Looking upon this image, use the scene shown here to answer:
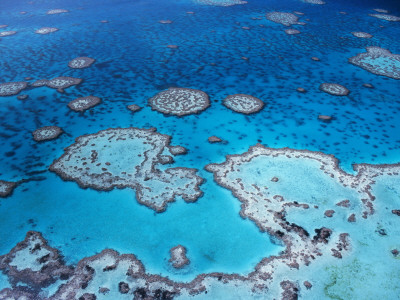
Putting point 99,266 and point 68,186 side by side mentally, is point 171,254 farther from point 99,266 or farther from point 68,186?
point 68,186

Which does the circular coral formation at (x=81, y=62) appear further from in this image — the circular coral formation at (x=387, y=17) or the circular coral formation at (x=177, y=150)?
the circular coral formation at (x=387, y=17)

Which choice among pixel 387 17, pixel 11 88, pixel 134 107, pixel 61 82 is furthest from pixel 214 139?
pixel 387 17

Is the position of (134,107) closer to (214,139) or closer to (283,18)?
(214,139)

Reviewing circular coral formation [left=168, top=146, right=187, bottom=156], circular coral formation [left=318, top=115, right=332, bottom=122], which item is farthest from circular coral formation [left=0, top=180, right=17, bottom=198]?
circular coral formation [left=318, top=115, right=332, bottom=122]

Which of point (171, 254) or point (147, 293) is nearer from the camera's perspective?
point (147, 293)

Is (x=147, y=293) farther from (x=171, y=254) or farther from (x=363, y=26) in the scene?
(x=363, y=26)

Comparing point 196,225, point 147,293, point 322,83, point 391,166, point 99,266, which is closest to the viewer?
point 147,293

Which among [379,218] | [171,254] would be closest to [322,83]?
[379,218]

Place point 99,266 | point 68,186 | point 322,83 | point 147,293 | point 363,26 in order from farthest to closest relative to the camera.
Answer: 1. point 363,26
2. point 322,83
3. point 68,186
4. point 99,266
5. point 147,293
